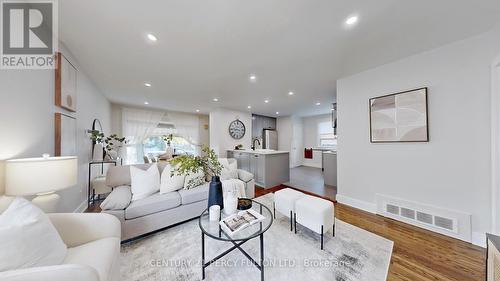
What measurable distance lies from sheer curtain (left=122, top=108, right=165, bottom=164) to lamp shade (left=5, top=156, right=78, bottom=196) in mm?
4782

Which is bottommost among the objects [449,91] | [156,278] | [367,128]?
[156,278]

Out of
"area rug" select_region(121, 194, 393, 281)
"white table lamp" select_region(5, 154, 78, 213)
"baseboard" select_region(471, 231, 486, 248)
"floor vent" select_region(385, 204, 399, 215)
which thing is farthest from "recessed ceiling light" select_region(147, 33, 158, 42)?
"baseboard" select_region(471, 231, 486, 248)

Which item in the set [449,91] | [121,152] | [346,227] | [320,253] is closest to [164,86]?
[121,152]

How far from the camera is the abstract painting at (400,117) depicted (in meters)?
2.14

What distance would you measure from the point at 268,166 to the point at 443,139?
290cm

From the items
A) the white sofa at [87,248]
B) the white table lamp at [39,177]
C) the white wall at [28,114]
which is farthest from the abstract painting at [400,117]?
the white wall at [28,114]

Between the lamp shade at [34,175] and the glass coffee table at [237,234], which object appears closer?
the lamp shade at [34,175]

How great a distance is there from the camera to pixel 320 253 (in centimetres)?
166

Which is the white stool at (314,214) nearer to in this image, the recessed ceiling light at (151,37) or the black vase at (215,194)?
the black vase at (215,194)

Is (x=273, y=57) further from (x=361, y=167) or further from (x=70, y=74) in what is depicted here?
(x=70, y=74)

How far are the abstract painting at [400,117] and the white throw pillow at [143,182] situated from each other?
338cm

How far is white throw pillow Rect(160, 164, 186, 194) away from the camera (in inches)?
87.7

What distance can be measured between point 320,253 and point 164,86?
3908mm

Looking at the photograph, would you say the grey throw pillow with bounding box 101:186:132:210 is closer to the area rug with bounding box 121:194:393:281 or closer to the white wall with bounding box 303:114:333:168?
the area rug with bounding box 121:194:393:281
